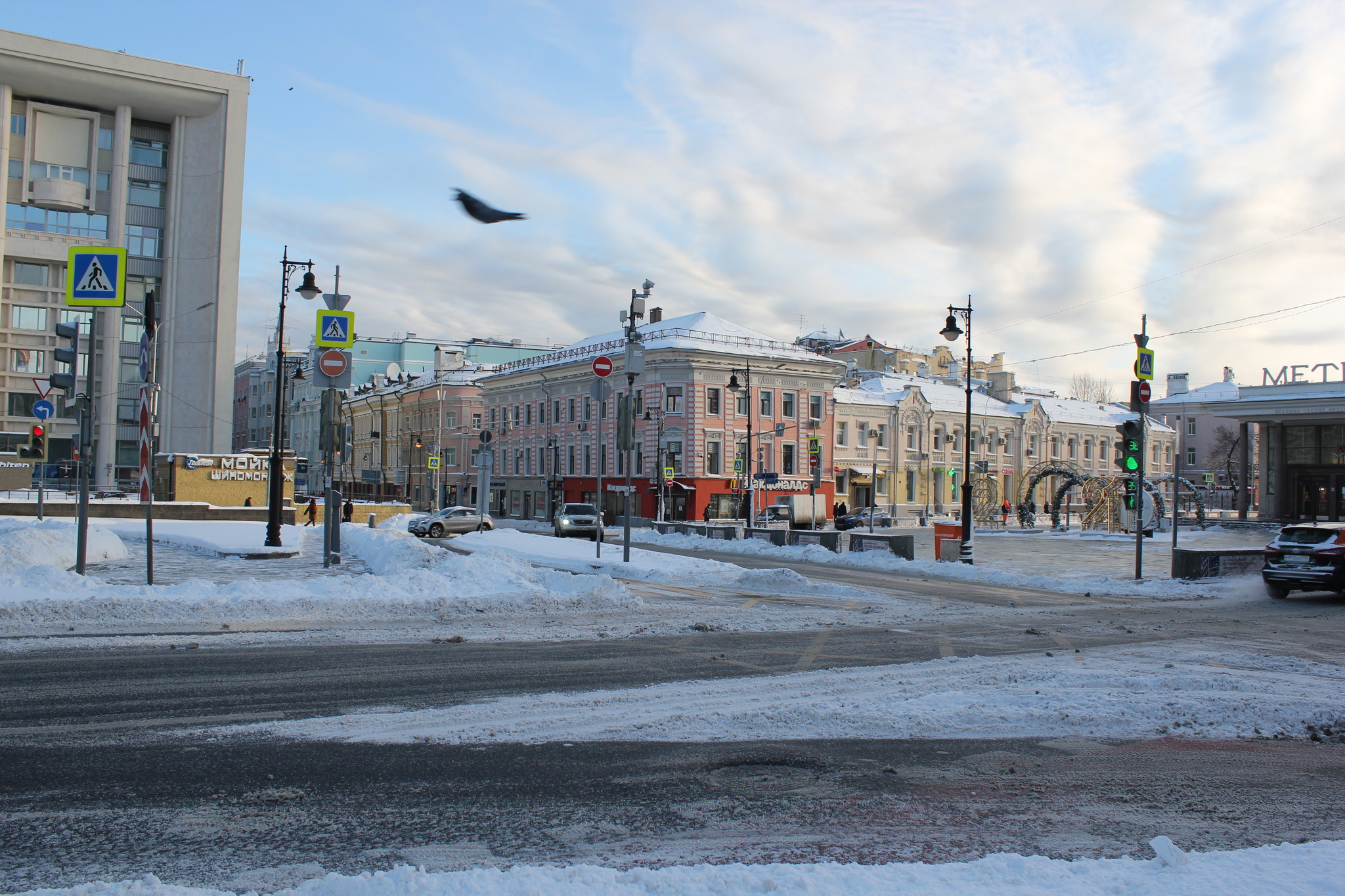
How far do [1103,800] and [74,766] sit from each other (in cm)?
647

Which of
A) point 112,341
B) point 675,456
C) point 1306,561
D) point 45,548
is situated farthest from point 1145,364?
point 112,341

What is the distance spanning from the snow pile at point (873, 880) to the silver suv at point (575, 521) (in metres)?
38.7

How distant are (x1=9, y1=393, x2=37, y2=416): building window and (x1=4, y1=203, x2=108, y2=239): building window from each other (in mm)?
10345

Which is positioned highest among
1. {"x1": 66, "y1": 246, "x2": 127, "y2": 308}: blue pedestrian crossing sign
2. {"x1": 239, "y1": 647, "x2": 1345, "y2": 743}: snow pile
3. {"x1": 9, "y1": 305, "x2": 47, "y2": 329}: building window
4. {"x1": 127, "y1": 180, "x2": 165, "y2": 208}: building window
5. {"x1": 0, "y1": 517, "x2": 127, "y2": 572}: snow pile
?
{"x1": 127, "y1": 180, "x2": 165, "y2": 208}: building window

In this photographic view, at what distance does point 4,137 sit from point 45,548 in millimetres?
52639

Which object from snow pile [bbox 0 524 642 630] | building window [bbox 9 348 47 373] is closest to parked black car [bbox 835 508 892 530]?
snow pile [bbox 0 524 642 630]

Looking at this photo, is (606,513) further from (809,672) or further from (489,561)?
(809,672)

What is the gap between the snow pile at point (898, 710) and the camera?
705 cm

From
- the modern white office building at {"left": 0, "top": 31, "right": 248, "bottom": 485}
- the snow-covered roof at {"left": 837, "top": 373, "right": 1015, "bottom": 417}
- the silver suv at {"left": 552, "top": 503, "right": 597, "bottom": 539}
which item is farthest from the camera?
the snow-covered roof at {"left": 837, "top": 373, "right": 1015, "bottom": 417}

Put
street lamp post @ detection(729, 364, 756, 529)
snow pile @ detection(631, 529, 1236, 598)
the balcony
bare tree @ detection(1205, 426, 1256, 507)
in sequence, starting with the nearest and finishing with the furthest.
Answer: snow pile @ detection(631, 529, 1236, 598) < street lamp post @ detection(729, 364, 756, 529) < the balcony < bare tree @ detection(1205, 426, 1256, 507)

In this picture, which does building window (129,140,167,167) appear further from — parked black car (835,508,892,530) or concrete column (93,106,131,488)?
parked black car (835,508,892,530)

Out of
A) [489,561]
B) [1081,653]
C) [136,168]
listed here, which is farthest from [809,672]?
[136,168]

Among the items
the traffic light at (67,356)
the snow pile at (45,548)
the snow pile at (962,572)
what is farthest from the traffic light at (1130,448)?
the traffic light at (67,356)

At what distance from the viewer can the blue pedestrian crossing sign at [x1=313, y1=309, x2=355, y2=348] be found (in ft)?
62.6
